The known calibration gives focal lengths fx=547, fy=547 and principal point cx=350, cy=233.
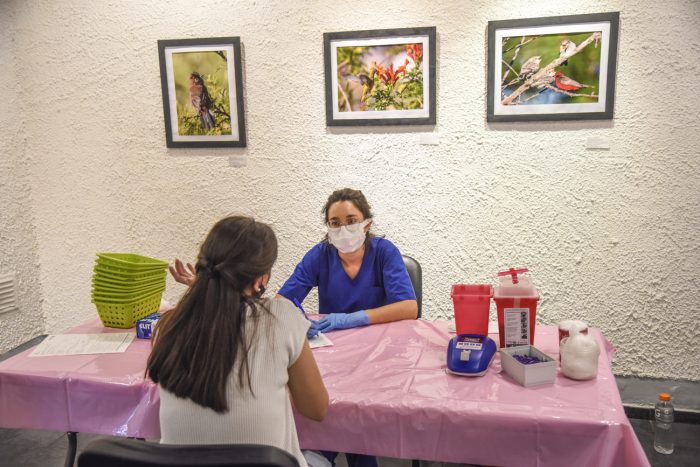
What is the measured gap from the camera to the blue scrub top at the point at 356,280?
7.44 feet

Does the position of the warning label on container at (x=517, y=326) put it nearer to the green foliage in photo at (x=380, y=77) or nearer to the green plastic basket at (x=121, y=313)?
the green plastic basket at (x=121, y=313)

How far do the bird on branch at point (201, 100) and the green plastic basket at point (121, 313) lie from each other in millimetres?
1345

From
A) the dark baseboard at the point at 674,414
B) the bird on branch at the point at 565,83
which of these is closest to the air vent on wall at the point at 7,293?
the bird on branch at the point at 565,83

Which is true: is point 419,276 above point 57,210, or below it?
below

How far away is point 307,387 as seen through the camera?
51.2 inches

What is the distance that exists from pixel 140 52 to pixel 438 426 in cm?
276

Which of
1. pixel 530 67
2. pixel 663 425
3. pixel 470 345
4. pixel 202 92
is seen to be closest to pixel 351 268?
pixel 470 345

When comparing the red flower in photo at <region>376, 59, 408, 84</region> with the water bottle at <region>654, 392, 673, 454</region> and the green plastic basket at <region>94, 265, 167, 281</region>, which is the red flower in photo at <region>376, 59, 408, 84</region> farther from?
the water bottle at <region>654, 392, 673, 454</region>

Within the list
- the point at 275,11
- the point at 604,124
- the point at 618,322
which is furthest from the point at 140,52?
the point at 618,322

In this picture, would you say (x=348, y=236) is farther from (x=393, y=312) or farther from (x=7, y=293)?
(x=7, y=293)

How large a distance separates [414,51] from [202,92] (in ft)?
4.01

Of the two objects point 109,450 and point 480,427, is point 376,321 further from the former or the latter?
point 109,450

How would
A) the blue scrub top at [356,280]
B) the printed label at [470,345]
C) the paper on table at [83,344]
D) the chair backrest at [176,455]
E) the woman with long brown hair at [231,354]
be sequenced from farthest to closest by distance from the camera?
the blue scrub top at [356,280]
the paper on table at [83,344]
the printed label at [470,345]
the woman with long brown hair at [231,354]
the chair backrest at [176,455]

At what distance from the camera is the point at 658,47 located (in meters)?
2.63
